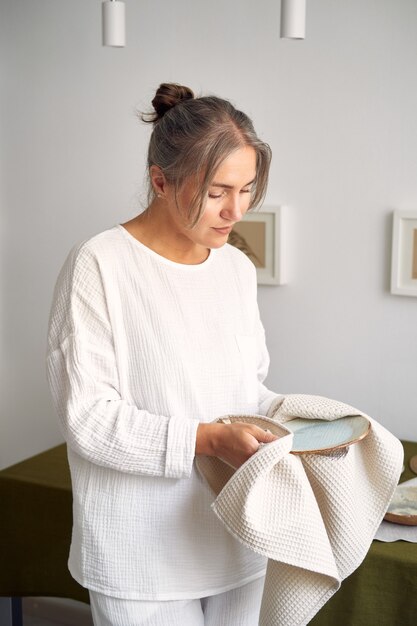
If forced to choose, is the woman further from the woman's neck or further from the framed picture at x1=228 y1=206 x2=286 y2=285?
the framed picture at x1=228 y1=206 x2=286 y2=285

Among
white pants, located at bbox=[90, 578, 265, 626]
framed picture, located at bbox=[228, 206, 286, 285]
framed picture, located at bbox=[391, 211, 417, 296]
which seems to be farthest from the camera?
framed picture, located at bbox=[228, 206, 286, 285]

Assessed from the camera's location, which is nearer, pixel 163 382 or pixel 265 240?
pixel 163 382

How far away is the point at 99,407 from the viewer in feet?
4.12

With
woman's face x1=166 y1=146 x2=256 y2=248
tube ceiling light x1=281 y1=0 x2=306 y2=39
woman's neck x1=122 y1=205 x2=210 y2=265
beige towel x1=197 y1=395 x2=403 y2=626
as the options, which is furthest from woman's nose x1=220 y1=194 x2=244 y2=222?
tube ceiling light x1=281 y1=0 x2=306 y2=39

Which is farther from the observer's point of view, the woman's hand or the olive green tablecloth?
the olive green tablecloth

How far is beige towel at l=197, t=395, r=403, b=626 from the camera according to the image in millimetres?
1229

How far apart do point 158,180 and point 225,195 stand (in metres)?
0.12

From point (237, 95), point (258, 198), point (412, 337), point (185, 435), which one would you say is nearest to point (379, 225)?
point (412, 337)

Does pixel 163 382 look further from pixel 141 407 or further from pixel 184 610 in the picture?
pixel 184 610

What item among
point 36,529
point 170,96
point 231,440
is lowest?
point 36,529

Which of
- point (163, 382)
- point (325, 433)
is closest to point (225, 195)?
point (163, 382)

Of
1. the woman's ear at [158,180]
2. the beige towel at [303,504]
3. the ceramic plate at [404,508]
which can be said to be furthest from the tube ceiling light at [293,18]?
the ceramic plate at [404,508]

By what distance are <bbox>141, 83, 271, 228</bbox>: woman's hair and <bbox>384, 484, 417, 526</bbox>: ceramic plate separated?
35.6 inches

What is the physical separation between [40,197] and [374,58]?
4.12ft
